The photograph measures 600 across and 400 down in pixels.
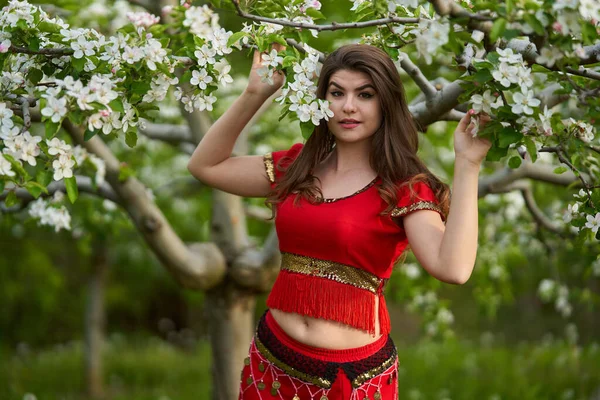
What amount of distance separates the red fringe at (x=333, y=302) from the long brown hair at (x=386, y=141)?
28 centimetres

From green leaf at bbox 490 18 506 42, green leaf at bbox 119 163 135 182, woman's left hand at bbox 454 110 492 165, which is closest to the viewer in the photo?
green leaf at bbox 490 18 506 42

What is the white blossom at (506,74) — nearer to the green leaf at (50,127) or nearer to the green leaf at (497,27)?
the green leaf at (497,27)

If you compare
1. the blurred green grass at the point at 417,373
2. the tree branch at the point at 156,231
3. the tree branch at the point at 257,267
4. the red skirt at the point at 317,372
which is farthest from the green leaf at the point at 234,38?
the blurred green grass at the point at 417,373

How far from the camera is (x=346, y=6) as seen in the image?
5.17m

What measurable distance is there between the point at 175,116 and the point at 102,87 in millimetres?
4774

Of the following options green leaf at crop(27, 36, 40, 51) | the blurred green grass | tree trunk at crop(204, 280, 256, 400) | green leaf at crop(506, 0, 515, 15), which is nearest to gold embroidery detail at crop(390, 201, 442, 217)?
green leaf at crop(506, 0, 515, 15)

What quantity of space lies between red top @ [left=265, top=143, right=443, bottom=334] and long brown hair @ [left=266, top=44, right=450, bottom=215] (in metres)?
0.04

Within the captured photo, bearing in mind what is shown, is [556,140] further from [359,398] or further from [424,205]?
[359,398]

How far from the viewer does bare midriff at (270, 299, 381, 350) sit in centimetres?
236

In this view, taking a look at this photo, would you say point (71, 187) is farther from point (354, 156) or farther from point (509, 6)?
point (509, 6)

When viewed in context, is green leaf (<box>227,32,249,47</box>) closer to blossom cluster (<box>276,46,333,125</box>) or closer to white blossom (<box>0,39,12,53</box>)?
blossom cluster (<box>276,46,333,125</box>)

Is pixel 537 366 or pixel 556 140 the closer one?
pixel 556 140

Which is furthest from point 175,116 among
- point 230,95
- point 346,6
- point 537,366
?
point 537,366

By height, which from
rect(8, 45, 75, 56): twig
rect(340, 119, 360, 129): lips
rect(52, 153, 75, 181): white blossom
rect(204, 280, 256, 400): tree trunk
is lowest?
rect(204, 280, 256, 400): tree trunk
